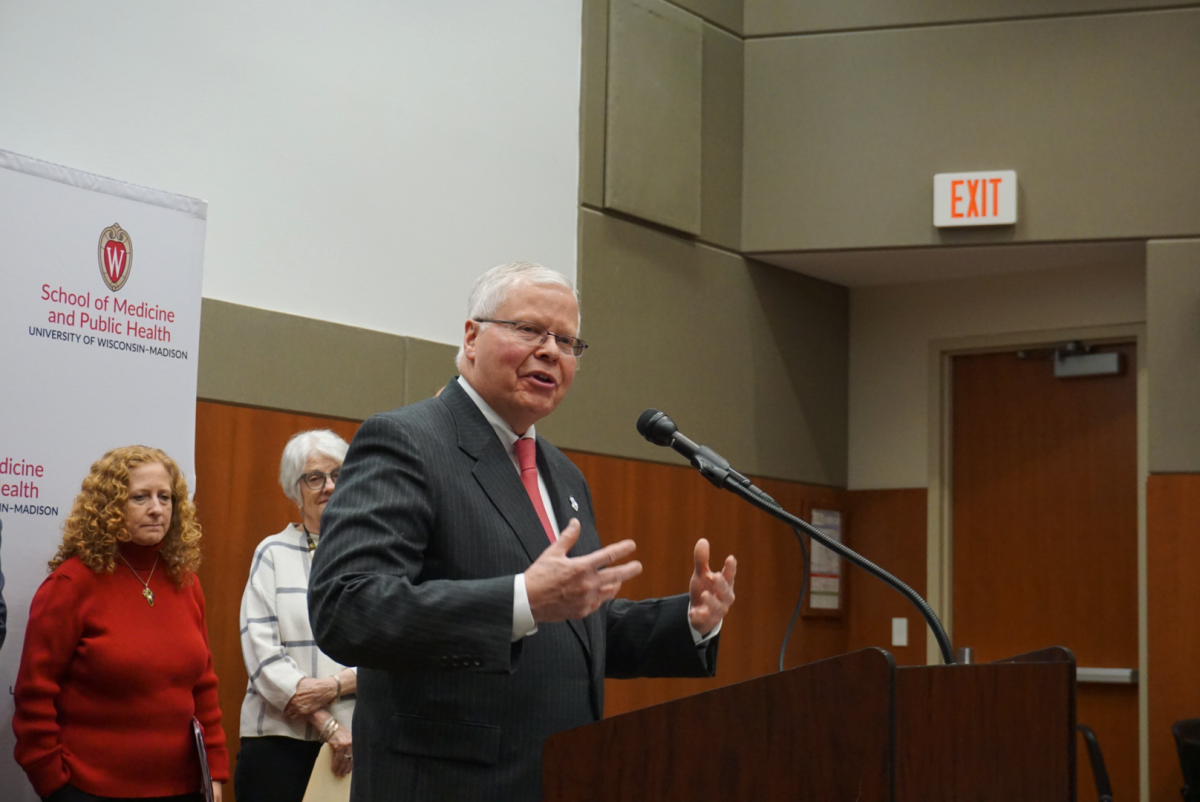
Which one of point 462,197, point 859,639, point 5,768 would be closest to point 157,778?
point 5,768

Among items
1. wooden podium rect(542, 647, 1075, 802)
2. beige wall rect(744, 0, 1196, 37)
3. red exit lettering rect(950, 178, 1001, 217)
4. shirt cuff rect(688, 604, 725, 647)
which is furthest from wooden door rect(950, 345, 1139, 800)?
wooden podium rect(542, 647, 1075, 802)

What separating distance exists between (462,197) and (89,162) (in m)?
1.57

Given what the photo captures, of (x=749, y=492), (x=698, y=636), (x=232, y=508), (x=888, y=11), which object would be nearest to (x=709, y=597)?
(x=698, y=636)

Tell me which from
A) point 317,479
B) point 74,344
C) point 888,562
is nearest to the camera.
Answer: point 74,344

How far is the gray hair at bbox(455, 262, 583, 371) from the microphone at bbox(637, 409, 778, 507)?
0.90ft

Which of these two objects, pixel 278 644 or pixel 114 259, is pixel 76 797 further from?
pixel 114 259

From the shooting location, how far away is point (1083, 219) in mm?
5668

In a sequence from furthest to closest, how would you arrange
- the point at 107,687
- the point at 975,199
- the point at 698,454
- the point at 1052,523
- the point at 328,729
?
the point at 1052,523, the point at 975,199, the point at 328,729, the point at 107,687, the point at 698,454

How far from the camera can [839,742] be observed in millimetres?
1627

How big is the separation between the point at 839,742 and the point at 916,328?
17.7 feet

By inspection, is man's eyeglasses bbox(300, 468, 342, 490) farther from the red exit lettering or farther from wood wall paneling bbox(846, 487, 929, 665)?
wood wall paneling bbox(846, 487, 929, 665)

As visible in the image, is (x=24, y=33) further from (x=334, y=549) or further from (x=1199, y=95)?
(x=1199, y=95)

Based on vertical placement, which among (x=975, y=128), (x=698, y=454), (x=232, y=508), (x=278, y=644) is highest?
(x=975, y=128)

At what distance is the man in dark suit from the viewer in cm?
169
